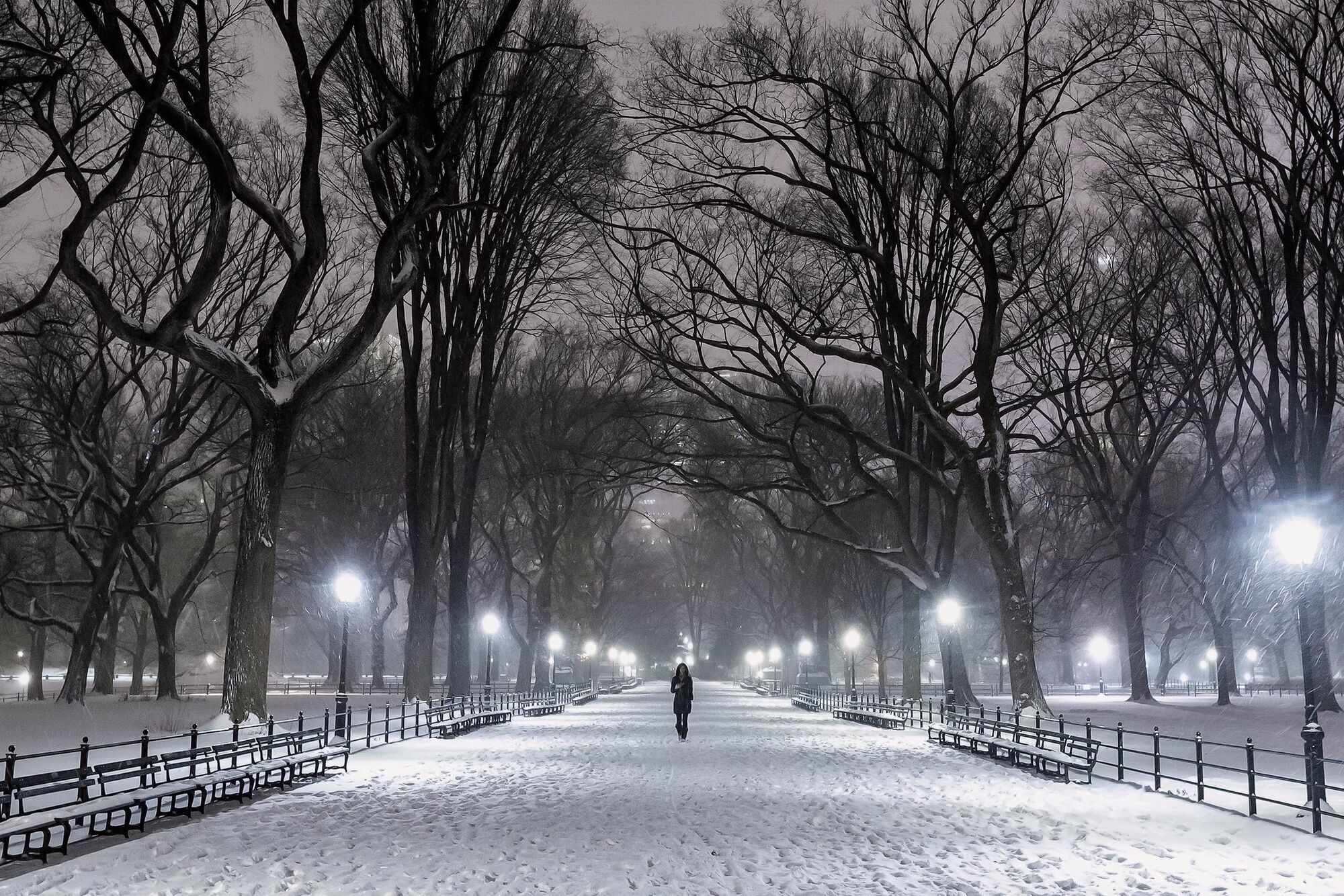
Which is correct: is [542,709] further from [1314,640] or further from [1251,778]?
[1251,778]

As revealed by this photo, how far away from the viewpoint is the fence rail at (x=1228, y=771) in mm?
12102

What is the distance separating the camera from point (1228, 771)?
1850 centimetres

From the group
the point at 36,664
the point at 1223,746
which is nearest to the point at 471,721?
the point at 1223,746

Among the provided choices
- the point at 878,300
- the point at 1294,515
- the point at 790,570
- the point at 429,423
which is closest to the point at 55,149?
the point at 429,423

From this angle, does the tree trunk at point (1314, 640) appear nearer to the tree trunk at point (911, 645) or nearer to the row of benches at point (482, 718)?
the tree trunk at point (911, 645)

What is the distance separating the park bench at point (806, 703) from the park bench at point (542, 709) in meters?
9.75

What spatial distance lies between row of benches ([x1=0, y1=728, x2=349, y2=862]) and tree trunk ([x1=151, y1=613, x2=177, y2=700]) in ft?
78.8

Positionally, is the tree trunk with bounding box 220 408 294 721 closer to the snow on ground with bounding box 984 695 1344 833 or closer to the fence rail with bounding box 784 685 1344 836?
the fence rail with bounding box 784 685 1344 836

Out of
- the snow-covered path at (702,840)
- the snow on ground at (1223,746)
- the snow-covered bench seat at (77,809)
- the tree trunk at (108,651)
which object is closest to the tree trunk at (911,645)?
the snow on ground at (1223,746)

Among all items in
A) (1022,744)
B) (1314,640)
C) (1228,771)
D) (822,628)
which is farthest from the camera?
(822,628)

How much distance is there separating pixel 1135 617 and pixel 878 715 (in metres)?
13.6

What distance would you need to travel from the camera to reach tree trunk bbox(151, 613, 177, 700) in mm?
40188

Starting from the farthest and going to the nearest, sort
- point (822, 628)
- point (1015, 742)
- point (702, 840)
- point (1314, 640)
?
1. point (822, 628)
2. point (1314, 640)
3. point (1015, 742)
4. point (702, 840)

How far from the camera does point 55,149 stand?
2006 cm
